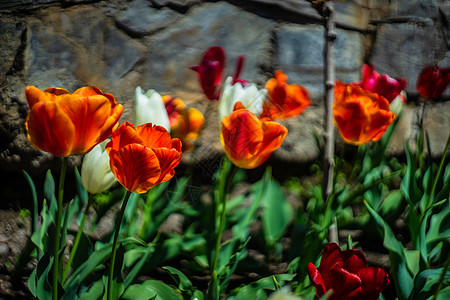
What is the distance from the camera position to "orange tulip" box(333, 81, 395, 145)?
920 mm

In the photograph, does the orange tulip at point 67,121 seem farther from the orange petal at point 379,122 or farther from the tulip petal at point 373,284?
the orange petal at point 379,122

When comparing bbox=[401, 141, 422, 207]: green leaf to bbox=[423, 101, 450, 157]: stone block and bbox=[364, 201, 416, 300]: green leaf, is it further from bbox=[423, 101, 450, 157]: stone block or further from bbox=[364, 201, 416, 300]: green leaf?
bbox=[423, 101, 450, 157]: stone block

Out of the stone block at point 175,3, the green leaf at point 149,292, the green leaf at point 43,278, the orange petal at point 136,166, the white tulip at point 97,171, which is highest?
the orange petal at point 136,166

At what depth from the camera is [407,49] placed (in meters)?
2.07

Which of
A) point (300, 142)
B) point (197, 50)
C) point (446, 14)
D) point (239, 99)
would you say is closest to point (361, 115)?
point (239, 99)

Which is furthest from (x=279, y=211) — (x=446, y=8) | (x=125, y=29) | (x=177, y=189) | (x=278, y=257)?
(x=446, y=8)

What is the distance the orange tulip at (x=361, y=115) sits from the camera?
3.02 feet

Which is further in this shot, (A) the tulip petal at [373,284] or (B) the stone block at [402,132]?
(B) the stone block at [402,132]

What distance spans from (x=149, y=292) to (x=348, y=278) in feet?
Result: 1.29

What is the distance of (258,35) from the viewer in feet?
6.09

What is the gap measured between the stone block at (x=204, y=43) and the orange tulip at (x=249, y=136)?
1.03 meters

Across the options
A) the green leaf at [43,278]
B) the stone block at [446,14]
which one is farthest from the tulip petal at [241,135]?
the stone block at [446,14]

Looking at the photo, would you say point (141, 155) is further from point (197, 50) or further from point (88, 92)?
point (197, 50)

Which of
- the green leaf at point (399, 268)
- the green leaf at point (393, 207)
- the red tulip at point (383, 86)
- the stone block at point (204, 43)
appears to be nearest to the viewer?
the green leaf at point (399, 268)
